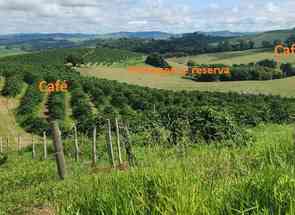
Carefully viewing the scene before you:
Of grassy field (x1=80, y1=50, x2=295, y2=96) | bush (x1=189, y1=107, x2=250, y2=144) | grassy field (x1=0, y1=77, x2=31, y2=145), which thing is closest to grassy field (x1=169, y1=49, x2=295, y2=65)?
grassy field (x1=80, y1=50, x2=295, y2=96)

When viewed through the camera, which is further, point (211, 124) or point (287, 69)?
point (287, 69)

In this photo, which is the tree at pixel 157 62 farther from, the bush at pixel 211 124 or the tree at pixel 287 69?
the bush at pixel 211 124

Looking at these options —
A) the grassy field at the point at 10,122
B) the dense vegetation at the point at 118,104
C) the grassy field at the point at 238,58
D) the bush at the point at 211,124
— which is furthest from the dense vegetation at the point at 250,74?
the bush at the point at 211,124

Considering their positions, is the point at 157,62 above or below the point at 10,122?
below

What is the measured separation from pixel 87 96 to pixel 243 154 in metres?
59.0

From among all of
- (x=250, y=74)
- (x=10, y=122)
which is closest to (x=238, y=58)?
(x=250, y=74)

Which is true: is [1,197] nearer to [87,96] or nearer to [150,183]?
[150,183]

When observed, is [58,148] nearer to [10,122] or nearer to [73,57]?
[10,122]

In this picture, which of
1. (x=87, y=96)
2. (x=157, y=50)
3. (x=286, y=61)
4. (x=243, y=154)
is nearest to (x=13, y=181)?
(x=243, y=154)

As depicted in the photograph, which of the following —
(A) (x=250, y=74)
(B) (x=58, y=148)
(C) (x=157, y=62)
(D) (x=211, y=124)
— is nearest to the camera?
(B) (x=58, y=148)

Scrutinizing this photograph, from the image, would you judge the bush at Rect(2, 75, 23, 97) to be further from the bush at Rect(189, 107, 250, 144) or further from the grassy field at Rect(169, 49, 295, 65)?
the grassy field at Rect(169, 49, 295, 65)

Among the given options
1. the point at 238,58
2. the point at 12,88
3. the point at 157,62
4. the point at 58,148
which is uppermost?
the point at 58,148

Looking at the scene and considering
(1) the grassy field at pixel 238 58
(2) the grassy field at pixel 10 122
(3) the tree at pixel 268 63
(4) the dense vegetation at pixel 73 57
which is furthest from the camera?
(1) the grassy field at pixel 238 58

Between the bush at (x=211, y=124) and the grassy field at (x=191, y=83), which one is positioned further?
the grassy field at (x=191, y=83)
